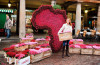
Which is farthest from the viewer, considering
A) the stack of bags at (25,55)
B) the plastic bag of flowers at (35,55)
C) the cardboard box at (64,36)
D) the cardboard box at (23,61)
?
the cardboard box at (64,36)

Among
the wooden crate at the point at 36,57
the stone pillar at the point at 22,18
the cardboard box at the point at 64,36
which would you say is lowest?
the wooden crate at the point at 36,57

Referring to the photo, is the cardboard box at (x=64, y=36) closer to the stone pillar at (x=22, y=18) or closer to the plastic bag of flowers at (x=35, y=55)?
the plastic bag of flowers at (x=35, y=55)

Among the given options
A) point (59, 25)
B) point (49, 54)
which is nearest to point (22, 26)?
point (59, 25)

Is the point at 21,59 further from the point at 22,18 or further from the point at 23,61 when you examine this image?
the point at 22,18

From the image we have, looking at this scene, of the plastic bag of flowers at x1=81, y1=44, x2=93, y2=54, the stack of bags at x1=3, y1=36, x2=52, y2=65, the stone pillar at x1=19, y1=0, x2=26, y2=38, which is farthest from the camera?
the stone pillar at x1=19, y1=0, x2=26, y2=38

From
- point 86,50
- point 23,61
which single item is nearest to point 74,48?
point 86,50

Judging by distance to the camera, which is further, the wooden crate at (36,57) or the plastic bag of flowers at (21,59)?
the wooden crate at (36,57)

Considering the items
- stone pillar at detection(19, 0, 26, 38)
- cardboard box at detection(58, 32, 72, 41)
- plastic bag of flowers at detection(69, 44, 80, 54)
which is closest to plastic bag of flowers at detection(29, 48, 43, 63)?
cardboard box at detection(58, 32, 72, 41)

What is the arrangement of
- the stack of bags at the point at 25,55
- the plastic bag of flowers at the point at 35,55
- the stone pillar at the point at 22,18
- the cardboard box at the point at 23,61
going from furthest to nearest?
the stone pillar at the point at 22,18 → the plastic bag of flowers at the point at 35,55 → the stack of bags at the point at 25,55 → the cardboard box at the point at 23,61

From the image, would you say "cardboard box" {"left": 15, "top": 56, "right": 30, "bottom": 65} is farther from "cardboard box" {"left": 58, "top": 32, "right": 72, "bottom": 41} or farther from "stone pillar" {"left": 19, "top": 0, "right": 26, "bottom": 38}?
"stone pillar" {"left": 19, "top": 0, "right": 26, "bottom": 38}

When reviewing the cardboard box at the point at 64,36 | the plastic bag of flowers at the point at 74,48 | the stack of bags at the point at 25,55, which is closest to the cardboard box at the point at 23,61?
the stack of bags at the point at 25,55

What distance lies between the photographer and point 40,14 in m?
7.75

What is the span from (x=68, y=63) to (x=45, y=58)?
4.24 ft

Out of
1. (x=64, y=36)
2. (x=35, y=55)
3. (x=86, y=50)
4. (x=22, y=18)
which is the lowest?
(x=86, y=50)
